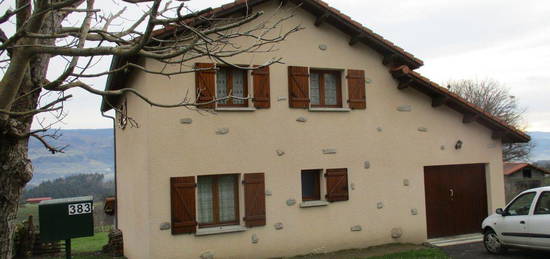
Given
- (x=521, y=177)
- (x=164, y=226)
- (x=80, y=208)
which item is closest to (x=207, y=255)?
(x=164, y=226)

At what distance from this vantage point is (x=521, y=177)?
21219mm

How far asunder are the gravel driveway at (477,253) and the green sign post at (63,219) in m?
7.11

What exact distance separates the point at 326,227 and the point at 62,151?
19.4 feet

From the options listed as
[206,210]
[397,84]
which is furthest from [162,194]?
[397,84]

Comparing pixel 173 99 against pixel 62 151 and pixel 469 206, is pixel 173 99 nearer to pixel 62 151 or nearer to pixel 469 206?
pixel 62 151

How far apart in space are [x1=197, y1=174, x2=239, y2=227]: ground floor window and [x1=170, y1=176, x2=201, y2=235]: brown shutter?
370 millimetres

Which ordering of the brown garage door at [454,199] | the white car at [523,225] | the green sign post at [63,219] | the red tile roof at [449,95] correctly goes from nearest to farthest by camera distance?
the green sign post at [63,219]
the white car at [523,225]
the red tile roof at [449,95]
the brown garage door at [454,199]

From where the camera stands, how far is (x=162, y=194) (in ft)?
29.3

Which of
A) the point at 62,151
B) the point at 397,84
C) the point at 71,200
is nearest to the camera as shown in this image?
the point at 62,151

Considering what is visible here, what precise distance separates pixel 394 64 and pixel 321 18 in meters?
2.28

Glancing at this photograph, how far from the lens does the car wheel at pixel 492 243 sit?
377 inches

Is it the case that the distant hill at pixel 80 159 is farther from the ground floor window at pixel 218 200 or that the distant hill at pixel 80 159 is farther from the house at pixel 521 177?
the ground floor window at pixel 218 200

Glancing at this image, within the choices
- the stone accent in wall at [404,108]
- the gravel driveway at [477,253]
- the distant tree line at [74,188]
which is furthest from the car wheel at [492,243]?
the distant tree line at [74,188]

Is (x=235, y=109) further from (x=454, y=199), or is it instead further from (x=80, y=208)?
(x=454, y=199)
